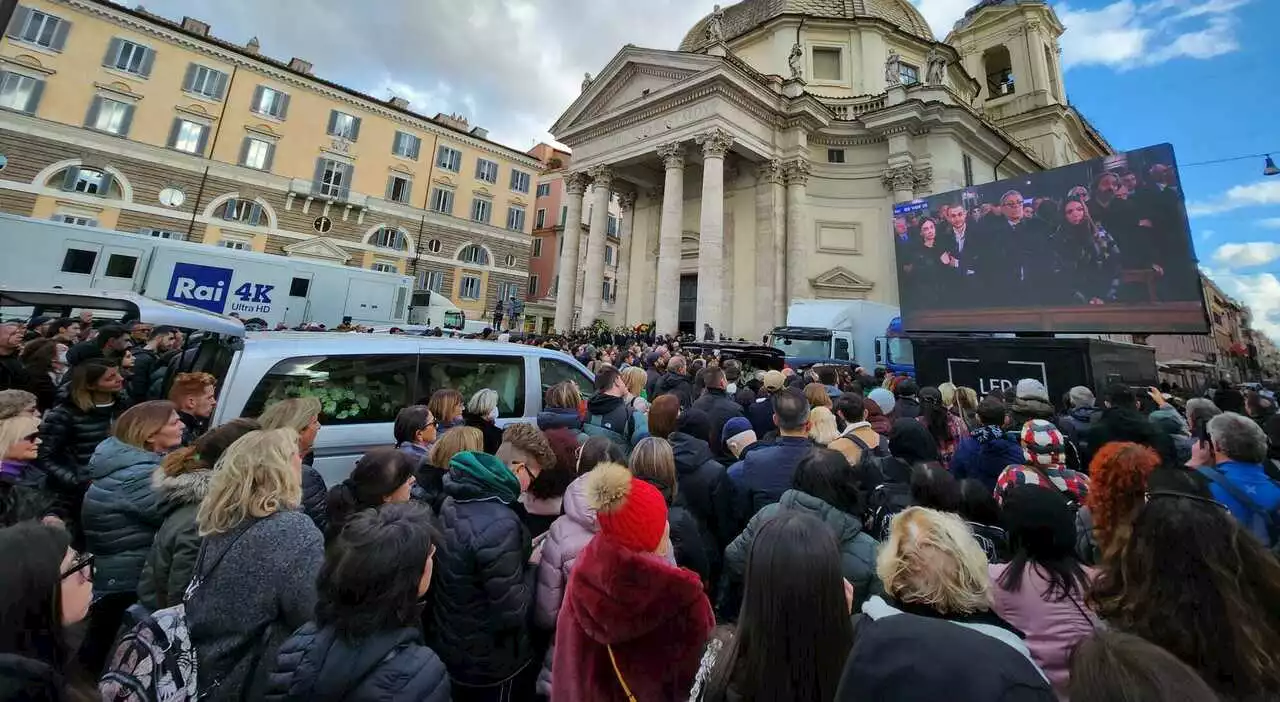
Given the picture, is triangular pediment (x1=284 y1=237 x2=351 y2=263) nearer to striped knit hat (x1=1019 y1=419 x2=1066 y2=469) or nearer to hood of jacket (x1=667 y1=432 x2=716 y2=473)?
hood of jacket (x1=667 y1=432 x2=716 y2=473)

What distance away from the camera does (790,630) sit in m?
1.26

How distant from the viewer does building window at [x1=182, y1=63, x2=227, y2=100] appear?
23906mm

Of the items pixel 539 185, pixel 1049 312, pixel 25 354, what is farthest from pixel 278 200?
pixel 1049 312

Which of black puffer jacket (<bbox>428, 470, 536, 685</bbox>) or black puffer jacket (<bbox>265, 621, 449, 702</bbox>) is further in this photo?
black puffer jacket (<bbox>428, 470, 536, 685</bbox>)

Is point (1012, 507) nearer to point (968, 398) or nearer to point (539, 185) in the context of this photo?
point (968, 398)

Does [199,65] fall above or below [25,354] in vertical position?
above

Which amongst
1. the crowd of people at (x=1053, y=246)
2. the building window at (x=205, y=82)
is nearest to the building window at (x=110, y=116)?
the building window at (x=205, y=82)

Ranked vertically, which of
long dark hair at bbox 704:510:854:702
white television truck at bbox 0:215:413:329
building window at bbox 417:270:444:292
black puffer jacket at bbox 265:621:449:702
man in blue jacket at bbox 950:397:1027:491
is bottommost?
black puffer jacket at bbox 265:621:449:702

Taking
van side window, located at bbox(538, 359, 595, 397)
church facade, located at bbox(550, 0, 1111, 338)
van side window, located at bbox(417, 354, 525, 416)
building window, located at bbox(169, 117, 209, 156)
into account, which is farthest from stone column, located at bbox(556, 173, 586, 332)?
building window, located at bbox(169, 117, 209, 156)

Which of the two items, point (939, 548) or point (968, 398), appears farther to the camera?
point (968, 398)

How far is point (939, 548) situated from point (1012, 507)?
2.37 feet

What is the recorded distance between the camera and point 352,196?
2733cm

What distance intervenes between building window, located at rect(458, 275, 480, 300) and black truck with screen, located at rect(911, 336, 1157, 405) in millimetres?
27258

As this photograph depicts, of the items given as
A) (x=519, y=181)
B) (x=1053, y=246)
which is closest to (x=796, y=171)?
(x=1053, y=246)
